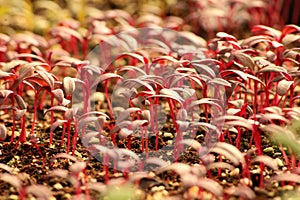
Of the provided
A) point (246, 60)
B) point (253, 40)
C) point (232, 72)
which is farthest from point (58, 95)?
point (253, 40)

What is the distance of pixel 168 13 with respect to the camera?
5379mm

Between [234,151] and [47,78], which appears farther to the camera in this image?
[47,78]

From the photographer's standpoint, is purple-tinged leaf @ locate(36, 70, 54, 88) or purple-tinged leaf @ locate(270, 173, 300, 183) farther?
purple-tinged leaf @ locate(36, 70, 54, 88)

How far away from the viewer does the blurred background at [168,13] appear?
464 cm

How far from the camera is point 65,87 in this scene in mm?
2879

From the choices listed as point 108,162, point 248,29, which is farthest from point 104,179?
point 248,29

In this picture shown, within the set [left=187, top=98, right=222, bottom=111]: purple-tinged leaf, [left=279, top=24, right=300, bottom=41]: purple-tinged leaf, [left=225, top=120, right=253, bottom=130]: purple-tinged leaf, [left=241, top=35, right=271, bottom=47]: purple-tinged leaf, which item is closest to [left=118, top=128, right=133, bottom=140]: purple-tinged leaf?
[left=187, top=98, right=222, bottom=111]: purple-tinged leaf

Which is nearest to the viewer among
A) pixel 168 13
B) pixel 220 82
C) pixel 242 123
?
pixel 242 123

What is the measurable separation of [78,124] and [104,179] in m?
0.33

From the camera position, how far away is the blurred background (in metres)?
4.64

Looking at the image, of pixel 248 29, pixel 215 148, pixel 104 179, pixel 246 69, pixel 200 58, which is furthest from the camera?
pixel 248 29

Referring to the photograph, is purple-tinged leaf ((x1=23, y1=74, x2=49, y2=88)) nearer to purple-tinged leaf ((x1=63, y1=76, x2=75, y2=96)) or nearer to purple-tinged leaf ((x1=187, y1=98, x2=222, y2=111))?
purple-tinged leaf ((x1=63, y1=76, x2=75, y2=96))

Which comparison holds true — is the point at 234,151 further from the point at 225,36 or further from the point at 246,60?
the point at 225,36

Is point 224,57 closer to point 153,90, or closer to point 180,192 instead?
point 153,90
